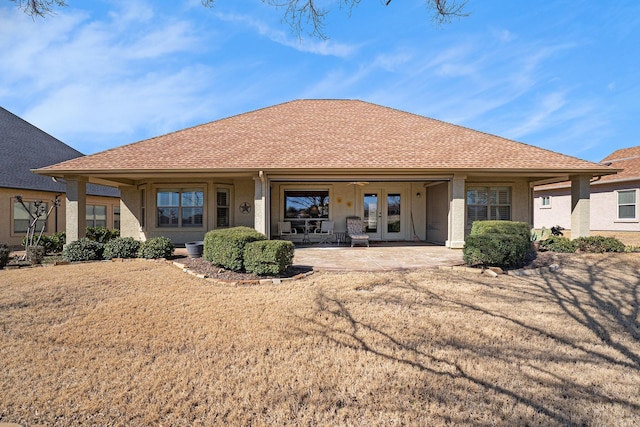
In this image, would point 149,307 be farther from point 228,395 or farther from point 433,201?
point 433,201

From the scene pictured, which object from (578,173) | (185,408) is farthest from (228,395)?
(578,173)

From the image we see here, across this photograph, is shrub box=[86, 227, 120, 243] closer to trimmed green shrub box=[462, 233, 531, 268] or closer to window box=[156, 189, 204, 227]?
window box=[156, 189, 204, 227]

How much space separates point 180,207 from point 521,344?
1227 centimetres

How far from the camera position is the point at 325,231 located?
13.5 m

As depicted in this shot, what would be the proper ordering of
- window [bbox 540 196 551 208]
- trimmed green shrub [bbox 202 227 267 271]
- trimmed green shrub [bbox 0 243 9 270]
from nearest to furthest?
1. trimmed green shrub [bbox 202 227 267 271]
2. trimmed green shrub [bbox 0 243 9 270]
3. window [bbox 540 196 551 208]

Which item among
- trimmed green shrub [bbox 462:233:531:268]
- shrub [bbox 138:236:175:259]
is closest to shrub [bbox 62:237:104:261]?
shrub [bbox 138:236:175:259]

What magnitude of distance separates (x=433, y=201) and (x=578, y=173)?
499 centimetres

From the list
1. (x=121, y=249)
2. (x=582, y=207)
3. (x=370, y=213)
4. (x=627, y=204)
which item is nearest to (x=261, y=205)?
(x=121, y=249)

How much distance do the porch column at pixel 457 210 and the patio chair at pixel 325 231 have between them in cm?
486

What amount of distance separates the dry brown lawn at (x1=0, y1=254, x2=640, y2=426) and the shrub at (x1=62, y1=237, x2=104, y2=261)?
11.7ft

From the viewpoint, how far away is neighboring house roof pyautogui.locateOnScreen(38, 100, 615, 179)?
10.4 metres

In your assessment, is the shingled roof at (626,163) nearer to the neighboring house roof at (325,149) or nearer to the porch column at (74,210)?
the neighboring house roof at (325,149)

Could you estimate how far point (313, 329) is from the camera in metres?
4.34

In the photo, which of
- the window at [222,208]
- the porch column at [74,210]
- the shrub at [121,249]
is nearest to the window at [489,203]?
the window at [222,208]
